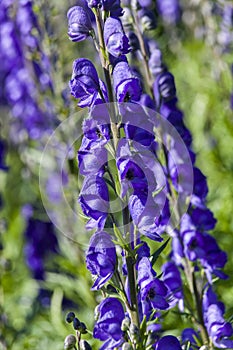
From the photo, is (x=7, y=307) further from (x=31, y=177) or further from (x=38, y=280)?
(x=31, y=177)

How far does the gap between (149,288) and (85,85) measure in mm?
684

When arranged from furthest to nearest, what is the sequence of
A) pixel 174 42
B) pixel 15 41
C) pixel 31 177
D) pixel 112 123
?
pixel 174 42
pixel 15 41
pixel 31 177
pixel 112 123

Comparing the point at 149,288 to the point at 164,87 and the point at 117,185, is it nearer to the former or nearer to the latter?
the point at 117,185

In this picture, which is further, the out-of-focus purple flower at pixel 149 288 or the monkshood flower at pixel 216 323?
the monkshood flower at pixel 216 323

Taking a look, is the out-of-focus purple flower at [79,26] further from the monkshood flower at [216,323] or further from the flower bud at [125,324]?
the monkshood flower at [216,323]

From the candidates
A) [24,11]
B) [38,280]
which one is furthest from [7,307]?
[24,11]

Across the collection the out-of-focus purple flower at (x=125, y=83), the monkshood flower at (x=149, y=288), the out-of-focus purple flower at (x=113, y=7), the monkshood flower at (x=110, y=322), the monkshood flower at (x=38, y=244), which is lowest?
the monkshood flower at (x=110, y=322)

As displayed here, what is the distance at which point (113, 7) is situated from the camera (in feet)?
7.76

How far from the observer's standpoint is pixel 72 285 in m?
4.59

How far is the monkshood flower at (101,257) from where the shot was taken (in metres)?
2.23

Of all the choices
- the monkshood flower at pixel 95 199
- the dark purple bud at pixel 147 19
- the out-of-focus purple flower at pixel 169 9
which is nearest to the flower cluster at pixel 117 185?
the monkshood flower at pixel 95 199

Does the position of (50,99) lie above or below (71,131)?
above

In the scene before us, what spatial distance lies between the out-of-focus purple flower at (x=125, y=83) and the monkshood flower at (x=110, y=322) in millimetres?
664

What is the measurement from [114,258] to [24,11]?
316 cm
